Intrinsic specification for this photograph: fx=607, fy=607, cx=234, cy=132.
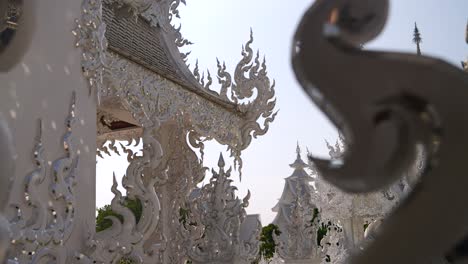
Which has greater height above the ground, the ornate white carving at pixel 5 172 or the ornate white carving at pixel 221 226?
the ornate white carving at pixel 221 226

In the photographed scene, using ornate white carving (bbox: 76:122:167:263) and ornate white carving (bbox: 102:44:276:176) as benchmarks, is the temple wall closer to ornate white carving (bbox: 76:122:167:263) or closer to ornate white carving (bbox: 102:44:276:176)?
ornate white carving (bbox: 76:122:167:263)

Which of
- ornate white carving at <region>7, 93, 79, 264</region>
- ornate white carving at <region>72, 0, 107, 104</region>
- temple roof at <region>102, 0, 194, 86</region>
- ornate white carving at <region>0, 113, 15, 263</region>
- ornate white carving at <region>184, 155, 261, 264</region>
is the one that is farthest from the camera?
ornate white carving at <region>184, 155, 261, 264</region>

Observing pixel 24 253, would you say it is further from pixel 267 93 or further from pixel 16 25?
pixel 267 93

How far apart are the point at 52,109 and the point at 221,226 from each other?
8.52ft

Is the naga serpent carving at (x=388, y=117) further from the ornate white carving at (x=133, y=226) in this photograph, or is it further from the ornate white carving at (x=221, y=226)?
the ornate white carving at (x=221, y=226)

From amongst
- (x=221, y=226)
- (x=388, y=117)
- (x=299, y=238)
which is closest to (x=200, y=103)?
(x=221, y=226)

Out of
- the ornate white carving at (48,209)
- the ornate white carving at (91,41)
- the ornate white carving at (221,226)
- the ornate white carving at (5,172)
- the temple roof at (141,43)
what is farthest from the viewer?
the ornate white carving at (221,226)

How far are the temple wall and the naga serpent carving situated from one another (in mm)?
2110

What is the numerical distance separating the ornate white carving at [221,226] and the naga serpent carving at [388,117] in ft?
14.9

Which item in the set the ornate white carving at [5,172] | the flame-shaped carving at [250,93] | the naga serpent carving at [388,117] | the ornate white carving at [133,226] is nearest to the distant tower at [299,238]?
the flame-shaped carving at [250,93]

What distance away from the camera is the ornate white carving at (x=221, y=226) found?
199 inches

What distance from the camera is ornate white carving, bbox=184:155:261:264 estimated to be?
16.6 ft

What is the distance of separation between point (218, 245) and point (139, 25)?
200 centimetres

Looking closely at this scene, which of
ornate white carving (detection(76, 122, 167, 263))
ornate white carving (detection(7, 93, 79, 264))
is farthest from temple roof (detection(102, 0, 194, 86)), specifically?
ornate white carving (detection(7, 93, 79, 264))
